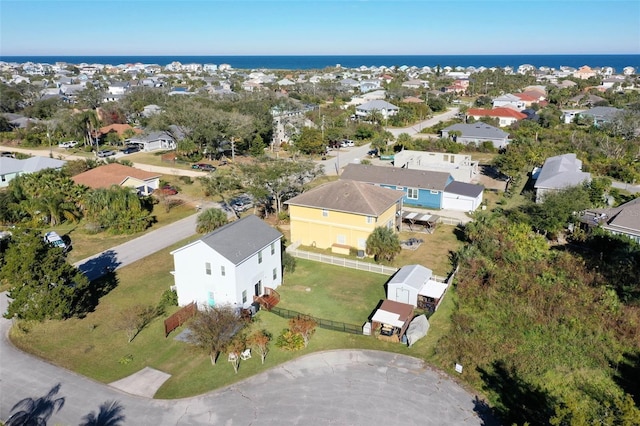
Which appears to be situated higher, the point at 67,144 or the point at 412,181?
the point at 412,181

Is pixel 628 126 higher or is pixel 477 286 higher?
pixel 628 126

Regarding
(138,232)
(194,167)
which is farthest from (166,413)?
(194,167)

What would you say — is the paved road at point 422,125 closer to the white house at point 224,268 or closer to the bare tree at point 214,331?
the white house at point 224,268

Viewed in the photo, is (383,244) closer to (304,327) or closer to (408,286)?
(408,286)

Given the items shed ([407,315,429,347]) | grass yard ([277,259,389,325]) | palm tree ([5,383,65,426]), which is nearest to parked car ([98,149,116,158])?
grass yard ([277,259,389,325])

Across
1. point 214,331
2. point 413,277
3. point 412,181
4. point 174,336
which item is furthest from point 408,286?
point 412,181

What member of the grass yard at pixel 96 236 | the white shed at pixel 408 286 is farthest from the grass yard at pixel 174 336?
the grass yard at pixel 96 236

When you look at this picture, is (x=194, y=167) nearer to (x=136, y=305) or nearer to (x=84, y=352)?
(x=136, y=305)
